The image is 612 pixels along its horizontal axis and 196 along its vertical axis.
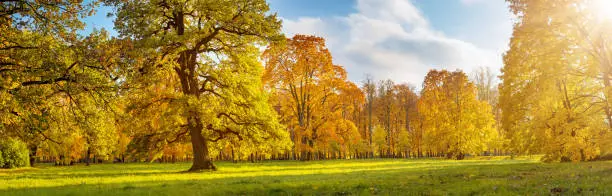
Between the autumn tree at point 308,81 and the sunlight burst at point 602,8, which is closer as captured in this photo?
the sunlight burst at point 602,8

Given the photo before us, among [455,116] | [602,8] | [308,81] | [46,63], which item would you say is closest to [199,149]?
[46,63]

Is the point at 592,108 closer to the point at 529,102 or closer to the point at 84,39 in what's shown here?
the point at 529,102

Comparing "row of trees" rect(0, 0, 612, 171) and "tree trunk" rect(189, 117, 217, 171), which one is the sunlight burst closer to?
"row of trees" rect(0, 0, 612, 171)

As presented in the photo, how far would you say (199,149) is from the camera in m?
26.3

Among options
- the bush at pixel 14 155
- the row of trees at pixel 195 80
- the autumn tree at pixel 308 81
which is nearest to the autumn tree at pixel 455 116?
the autumn tree at pixel 308 81

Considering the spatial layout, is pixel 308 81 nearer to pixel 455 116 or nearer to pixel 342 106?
pixel 342 106

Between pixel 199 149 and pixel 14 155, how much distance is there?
2571cm

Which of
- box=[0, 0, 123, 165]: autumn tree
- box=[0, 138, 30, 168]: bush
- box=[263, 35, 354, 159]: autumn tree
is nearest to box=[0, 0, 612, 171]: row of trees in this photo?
box=[0, 0, 123, 165]: autumn tree

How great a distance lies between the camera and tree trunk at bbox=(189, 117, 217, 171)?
26083 millimetres

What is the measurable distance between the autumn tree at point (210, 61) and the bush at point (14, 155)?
2263 cm

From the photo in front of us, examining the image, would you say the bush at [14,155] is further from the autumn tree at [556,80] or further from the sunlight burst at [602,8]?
the sunlight burst at [602,8]

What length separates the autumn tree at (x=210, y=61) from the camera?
901 inches

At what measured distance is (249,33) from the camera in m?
24.7

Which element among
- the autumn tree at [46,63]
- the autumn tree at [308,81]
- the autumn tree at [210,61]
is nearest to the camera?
the autumn tree at [46,63]
